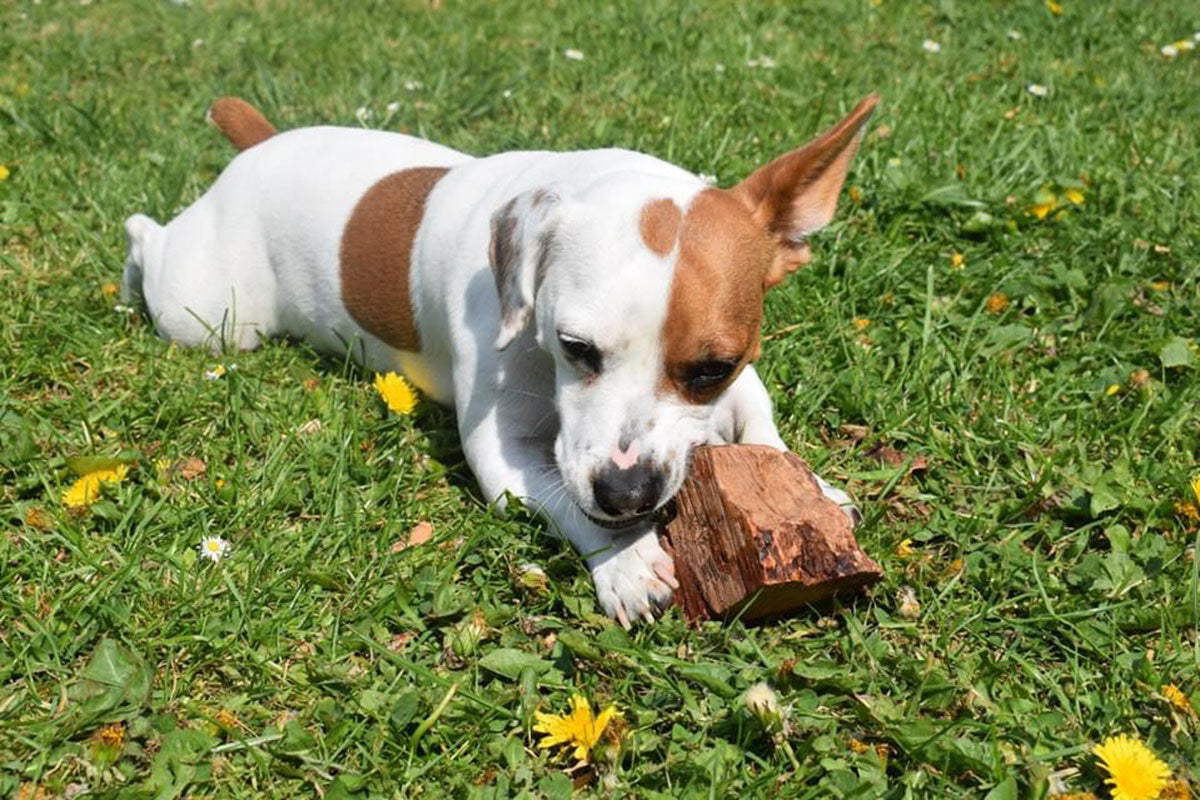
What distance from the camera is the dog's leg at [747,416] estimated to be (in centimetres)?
362

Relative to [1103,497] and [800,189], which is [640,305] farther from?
[1103,497]

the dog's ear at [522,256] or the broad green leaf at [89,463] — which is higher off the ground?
the dog's ear at [522,256]

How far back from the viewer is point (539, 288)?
329 cm

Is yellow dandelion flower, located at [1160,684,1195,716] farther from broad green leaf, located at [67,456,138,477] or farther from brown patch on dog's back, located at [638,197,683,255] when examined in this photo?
broad green leaf, located at [67,456,138,477]

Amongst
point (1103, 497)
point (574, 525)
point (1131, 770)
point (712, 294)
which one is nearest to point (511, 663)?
point (574, 525)

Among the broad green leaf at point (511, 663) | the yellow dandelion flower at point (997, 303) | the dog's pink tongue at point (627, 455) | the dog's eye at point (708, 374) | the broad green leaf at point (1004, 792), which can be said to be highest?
the dog's eye at point (708, 374)

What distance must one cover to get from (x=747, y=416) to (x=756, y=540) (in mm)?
857

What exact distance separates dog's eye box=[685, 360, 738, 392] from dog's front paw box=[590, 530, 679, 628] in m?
0.44

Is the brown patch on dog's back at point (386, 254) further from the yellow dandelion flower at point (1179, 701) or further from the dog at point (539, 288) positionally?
the yellow dandelion flower at point (1179, 701)

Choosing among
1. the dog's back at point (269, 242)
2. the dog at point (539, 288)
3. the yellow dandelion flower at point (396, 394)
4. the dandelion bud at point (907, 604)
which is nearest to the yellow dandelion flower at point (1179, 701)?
the dandelion bud at point (907, 604)

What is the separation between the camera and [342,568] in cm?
337

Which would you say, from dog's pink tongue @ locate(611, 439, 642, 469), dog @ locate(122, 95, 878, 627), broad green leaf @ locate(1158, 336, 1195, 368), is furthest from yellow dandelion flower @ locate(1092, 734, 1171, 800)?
broad green leaf @ locate(1158, 336, 1195, 368)

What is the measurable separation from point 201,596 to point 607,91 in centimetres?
431

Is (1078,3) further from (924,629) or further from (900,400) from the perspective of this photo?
(924,629)
